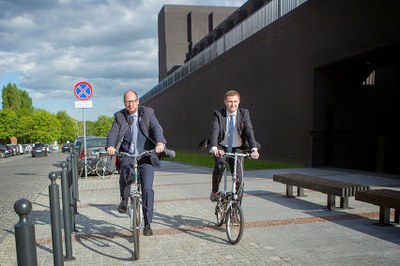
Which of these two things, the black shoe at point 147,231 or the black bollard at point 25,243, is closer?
the black bollard at point 25,243

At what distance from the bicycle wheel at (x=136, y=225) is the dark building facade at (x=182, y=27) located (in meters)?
52.7

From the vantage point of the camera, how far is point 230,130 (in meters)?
5.19

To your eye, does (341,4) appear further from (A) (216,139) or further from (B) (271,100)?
(A) (216,139)

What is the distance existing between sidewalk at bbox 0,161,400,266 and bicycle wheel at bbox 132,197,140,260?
0.46 ft

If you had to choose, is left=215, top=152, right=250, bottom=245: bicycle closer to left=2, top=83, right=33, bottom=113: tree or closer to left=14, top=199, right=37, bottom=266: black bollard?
left=14, top=199, right=37, bottom=266: black bollard

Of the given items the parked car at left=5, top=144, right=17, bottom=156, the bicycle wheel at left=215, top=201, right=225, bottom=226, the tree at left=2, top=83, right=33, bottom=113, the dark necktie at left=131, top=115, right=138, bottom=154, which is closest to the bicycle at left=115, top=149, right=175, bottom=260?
the dark necktie at left=131, top=115, right=138, bottom=154

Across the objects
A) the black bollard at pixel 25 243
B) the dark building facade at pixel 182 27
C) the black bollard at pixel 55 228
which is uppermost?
the dark building facade at pixel 182 27

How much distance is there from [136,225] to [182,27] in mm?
55681

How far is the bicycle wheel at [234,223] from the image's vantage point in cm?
459

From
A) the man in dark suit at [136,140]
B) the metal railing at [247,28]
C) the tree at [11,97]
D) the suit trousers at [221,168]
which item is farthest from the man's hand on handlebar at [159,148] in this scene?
the tree at [11,97]

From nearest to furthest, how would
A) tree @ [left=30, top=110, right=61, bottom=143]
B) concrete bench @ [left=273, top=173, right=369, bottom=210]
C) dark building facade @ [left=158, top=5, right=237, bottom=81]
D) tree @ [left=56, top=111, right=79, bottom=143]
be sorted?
concrete bench @ [left=273, top=173, right=369, bottom=210]
dark building facade @ [left=158, top=5, right=237, bottom=81]
tree @ [left=30, top=110, right=61, bottom=143]
tree @ [left=56, top=111, right=79, bottom=143]

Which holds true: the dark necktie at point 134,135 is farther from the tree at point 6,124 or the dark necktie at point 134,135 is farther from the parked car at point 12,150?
the tree at point 6,124

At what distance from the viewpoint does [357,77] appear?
618 inches

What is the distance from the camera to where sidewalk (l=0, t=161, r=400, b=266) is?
4223 millimetres
